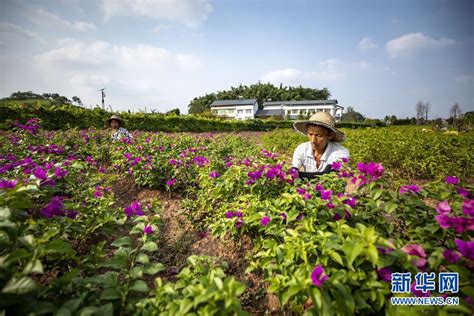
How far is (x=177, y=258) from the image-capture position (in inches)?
86.3

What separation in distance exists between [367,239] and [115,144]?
5.15 metres

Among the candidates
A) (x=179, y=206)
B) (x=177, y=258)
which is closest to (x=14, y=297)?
(x=177, y=258)

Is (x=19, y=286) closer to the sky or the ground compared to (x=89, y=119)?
closer to the ground

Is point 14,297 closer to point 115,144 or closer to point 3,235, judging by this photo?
point 3,235

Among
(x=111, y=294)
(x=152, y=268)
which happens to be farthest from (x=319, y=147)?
(x=111, y=294)

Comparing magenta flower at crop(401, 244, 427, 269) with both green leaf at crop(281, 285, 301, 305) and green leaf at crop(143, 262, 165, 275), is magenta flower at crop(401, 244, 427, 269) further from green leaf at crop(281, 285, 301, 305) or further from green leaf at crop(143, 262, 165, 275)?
green leaf at crop(143, 262, 165, 275)

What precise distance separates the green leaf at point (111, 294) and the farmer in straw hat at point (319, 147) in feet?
7.12

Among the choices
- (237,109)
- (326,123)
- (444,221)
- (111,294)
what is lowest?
(111,294)

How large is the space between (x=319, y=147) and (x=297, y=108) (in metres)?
62.7

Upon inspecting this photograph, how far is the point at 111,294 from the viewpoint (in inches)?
45.3

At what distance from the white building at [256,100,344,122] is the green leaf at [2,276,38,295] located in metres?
59.2

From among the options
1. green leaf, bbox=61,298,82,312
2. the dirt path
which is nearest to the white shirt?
the dirt path

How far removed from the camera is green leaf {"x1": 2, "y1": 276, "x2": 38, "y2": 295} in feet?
2.63

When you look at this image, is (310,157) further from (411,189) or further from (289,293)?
(289,293)
